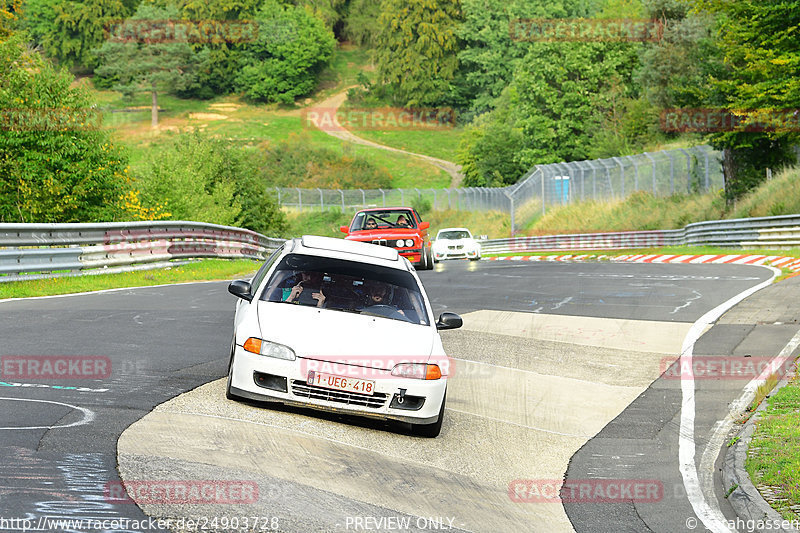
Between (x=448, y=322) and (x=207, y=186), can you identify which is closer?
(x=448, y=322)

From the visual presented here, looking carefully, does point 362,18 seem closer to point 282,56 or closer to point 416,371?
point 282,56

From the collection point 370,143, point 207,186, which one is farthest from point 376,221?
point 370,143

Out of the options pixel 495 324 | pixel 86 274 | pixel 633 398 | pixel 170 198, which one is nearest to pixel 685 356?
pixel 633 398

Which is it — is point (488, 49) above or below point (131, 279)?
above

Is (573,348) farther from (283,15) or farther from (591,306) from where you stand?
(283,15)

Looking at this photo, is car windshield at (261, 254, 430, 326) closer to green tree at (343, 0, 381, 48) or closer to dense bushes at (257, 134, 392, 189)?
dense bushes at (257, 134, 392, 189)

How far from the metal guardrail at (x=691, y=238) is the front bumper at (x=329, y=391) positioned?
81.7 feet

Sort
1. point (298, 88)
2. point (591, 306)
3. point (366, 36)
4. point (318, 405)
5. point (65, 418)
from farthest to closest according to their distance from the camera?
point (366, 36), point (298, 88), point (591, 306), point (318, 405), point (65, 418)

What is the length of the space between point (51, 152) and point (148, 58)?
102366 millimetres

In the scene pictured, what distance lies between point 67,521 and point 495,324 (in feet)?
34.4

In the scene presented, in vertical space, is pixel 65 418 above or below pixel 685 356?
above

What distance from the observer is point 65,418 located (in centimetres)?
718

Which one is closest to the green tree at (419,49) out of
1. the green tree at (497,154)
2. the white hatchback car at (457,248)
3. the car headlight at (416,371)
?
the green tree at (497,154)

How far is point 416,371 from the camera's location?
806 centimetres
